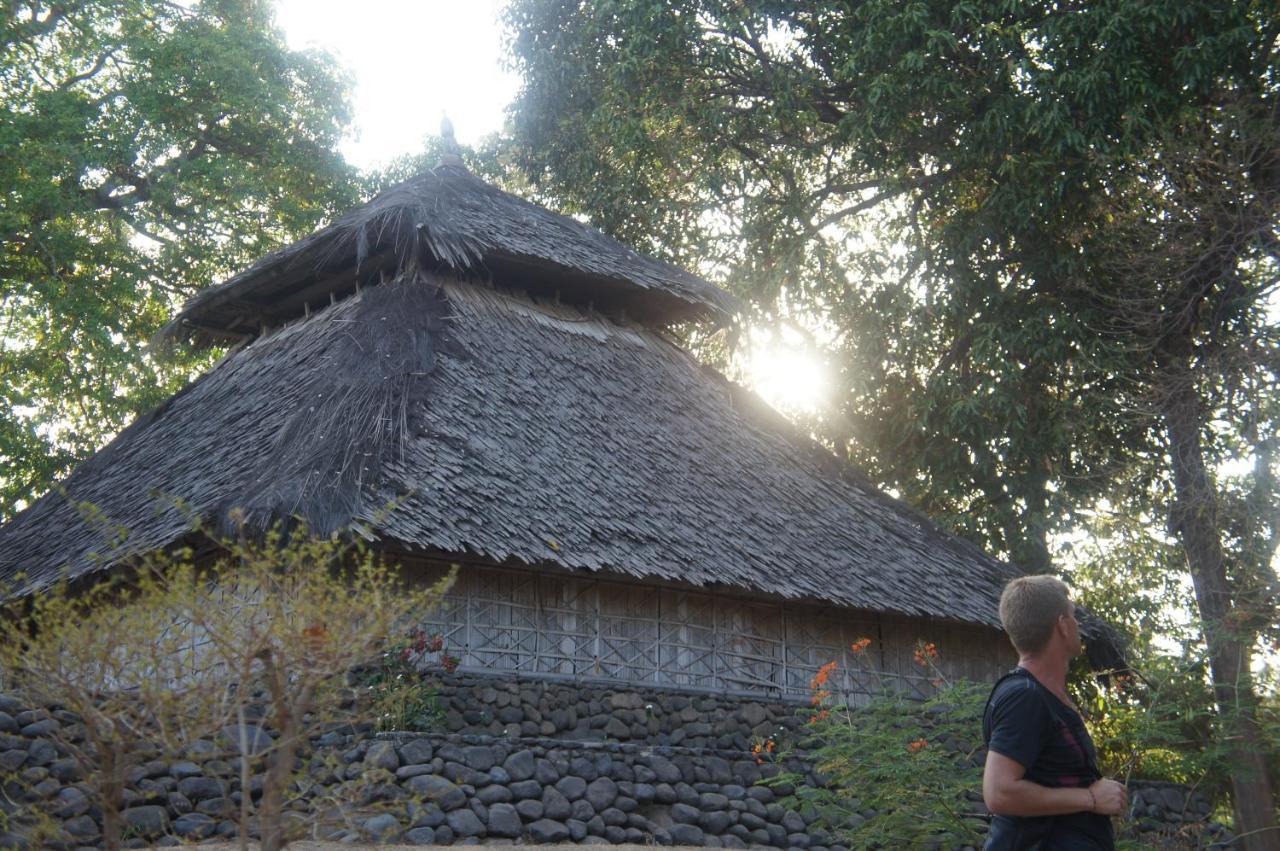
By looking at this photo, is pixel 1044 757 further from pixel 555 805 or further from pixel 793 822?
pixel 793 822

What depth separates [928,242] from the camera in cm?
1675

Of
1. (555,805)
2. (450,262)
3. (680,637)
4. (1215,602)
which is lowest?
(555,805)

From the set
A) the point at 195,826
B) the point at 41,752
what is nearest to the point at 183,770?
the point at 195,826

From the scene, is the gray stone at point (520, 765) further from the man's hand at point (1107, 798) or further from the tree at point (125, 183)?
the tree at point (125, 183)

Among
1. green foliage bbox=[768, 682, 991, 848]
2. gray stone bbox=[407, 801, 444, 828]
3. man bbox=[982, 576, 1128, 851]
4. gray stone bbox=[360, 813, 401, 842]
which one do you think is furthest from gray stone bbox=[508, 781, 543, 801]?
man bbox=[982, 576, 1128, 851]

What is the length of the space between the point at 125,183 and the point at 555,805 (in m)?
13.2

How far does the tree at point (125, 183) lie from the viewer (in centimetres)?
1706

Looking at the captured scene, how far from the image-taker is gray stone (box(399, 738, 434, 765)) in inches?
332

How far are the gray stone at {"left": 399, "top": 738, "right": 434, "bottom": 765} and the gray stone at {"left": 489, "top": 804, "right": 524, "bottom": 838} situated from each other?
22.4 inches

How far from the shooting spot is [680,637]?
11266 millimetres

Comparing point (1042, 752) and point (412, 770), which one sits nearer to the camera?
point (1042, 752)

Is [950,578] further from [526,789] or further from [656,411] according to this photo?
[526,789]

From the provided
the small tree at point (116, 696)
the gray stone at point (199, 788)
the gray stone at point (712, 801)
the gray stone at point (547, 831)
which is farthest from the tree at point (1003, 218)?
the small tree at point (116, 696)

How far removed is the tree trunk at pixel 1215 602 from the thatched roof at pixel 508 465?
2.26m
